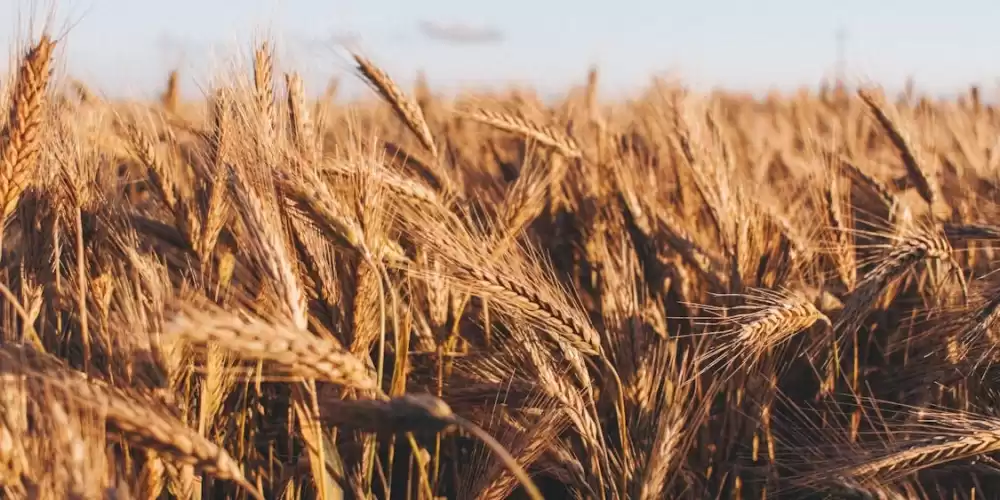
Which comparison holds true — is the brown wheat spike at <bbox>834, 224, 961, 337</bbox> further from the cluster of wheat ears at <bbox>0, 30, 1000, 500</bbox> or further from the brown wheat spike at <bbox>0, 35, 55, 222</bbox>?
the brown wheat spike at <bbox>0, 35, 55, 222</bbox>

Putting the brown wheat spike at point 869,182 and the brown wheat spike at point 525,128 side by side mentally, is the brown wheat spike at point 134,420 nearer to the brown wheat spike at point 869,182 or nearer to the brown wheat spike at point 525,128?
the brown wheat spike at point 525,128

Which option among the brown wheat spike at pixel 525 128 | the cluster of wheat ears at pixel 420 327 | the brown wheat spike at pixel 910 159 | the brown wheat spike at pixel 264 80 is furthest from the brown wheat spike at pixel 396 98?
the brown wheat spike at pixel 910 159

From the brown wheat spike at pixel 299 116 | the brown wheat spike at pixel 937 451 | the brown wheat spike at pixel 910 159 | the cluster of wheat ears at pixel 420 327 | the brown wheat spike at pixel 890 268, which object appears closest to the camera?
the cluster of wheat ears at pixel 420 327

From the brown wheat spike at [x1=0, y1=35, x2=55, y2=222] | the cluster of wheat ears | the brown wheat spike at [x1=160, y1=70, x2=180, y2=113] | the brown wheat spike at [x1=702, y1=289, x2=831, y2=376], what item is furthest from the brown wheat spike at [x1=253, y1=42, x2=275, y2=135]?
the brown wheat spike at [x1=160, y1=70, x2=180, y2=113]

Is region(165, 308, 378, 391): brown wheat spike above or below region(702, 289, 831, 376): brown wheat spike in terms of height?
above

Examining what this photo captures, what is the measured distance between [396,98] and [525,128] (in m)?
0.52

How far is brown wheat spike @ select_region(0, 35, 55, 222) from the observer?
168 centimetres

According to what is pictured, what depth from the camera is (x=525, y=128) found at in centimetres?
293

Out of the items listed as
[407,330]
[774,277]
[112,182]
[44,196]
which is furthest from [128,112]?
[774,277]

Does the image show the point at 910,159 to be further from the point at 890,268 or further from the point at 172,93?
the point at 172,93

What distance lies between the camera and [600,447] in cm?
176

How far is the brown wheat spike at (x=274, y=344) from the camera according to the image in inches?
46.0

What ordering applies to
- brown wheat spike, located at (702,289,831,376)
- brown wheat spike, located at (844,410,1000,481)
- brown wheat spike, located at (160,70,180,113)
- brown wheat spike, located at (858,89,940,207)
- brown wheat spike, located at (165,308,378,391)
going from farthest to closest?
brown wheat spike, located at (160,70,180,113) → brown wheat spike, located at (858,89,940,207) → brown wheat spike, located at (702,289,831,376) → brown wheat spike, located at (844,410,1000,481) → brown wheat spike, located at (165,308,378,391)

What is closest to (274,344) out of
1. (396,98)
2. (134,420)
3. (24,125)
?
(134,420)
